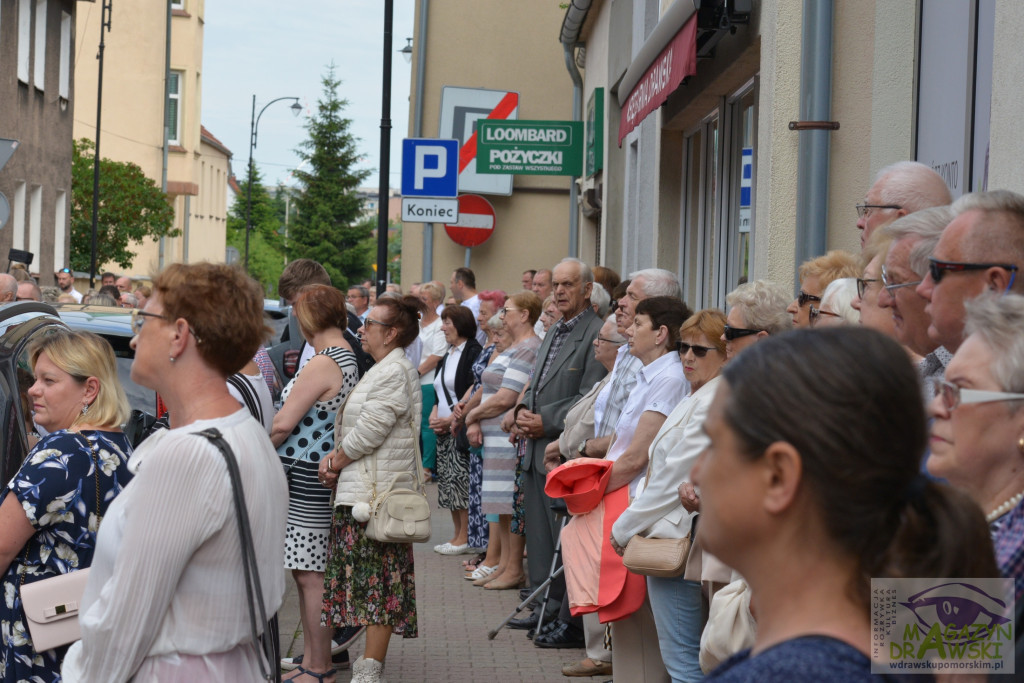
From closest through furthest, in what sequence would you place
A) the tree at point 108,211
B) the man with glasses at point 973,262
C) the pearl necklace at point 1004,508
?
1. the pearl necklace at point 1004,508
2. the man with glasses at point 973,262
3. the tree at point 108,211

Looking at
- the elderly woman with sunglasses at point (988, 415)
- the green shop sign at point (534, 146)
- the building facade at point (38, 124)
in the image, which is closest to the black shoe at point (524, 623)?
the elderly woman with sunglasses at point (988, 415)

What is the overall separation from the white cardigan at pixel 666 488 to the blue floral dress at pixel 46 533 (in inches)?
86.2

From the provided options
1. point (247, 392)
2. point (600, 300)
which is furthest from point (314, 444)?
point (600, 300)

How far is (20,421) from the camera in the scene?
16.8 feet

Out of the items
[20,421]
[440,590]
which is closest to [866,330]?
[20,421]

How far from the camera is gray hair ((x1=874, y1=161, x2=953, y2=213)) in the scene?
14.9 ft

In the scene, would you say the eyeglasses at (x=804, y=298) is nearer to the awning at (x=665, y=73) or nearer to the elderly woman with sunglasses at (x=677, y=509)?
the elderly woman with sunglasses at (x=677, y=509)

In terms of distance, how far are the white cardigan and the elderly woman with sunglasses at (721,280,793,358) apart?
0.22 meters

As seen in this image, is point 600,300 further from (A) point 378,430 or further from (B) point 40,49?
(B) point 40,49

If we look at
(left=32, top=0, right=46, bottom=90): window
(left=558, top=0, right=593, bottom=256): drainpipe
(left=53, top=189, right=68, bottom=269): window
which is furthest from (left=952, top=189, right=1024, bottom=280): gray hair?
(left=53, top=189, right=68, bottom=269): window

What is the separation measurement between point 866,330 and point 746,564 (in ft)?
1.12

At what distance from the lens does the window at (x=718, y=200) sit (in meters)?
9.68

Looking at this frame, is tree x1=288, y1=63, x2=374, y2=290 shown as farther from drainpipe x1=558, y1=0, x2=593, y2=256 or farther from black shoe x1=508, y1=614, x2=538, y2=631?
black shoe x1=508, y1=614, x2=538, y2=631

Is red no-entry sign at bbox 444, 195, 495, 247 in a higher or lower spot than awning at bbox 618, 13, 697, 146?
lower
